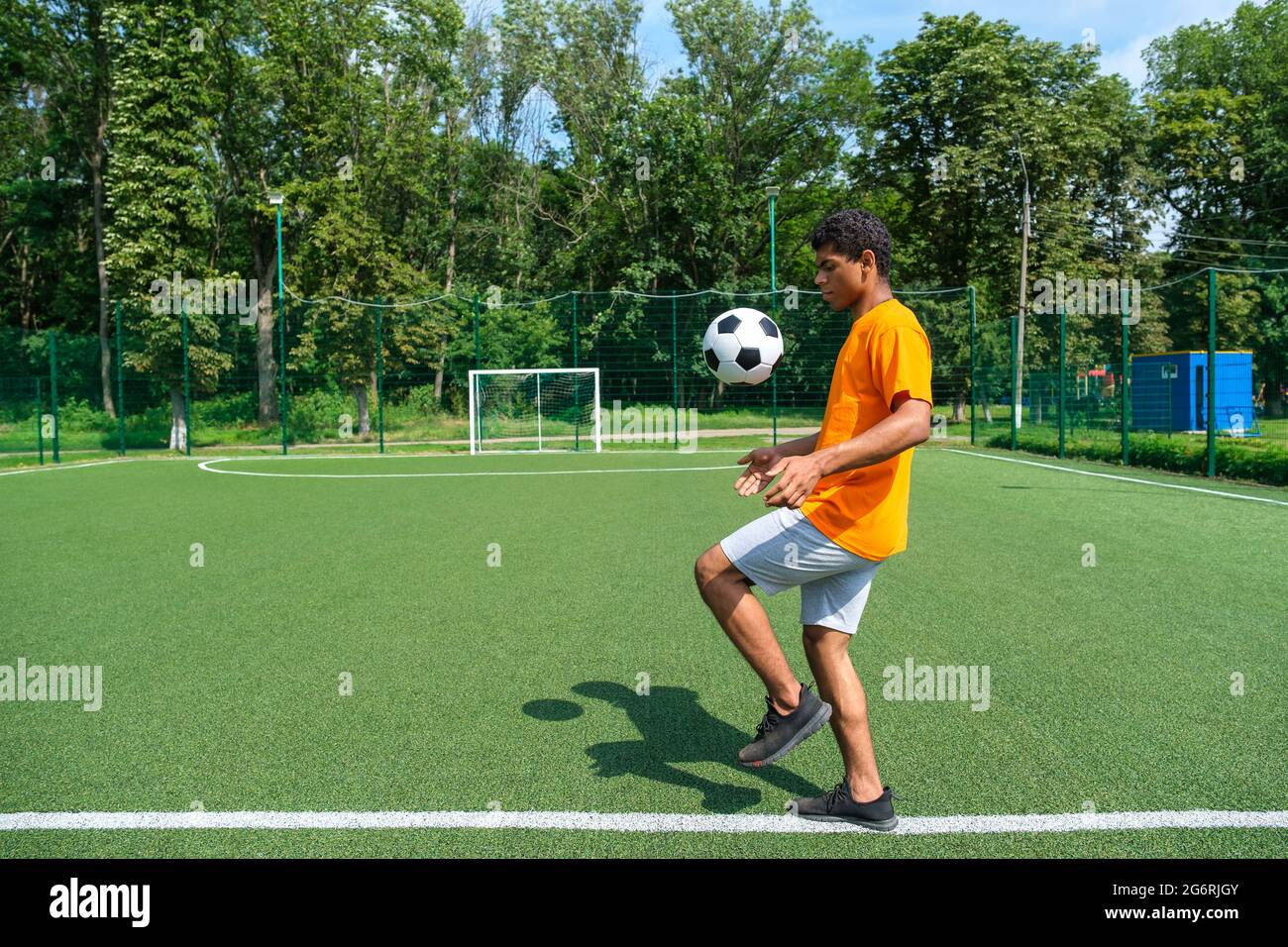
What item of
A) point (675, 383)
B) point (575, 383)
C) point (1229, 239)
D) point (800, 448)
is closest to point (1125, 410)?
point (675, 383)

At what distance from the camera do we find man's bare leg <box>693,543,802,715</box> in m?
3.35

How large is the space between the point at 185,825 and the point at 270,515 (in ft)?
29.3

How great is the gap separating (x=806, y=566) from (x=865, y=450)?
483mm

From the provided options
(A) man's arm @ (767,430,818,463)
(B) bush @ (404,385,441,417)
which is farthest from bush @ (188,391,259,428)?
(A) man's arm @ (767,430,818,463)

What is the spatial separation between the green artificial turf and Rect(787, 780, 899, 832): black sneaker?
67 mm

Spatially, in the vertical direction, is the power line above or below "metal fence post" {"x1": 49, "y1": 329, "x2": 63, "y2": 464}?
above

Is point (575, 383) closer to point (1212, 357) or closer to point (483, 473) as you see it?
point (483, 473)

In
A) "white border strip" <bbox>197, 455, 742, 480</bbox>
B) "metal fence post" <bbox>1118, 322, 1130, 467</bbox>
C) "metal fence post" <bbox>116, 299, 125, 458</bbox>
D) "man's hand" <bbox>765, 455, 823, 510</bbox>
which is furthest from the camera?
"metal fence post" <bbox>116, 299, 125, 458</bbox>

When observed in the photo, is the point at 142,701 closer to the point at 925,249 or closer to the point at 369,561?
the point at 369,561

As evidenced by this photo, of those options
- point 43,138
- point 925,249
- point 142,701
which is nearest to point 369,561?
point 142,701

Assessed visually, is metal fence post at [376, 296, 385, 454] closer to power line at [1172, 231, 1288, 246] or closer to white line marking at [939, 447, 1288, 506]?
white line marking at [939, 447, 1288, 506]

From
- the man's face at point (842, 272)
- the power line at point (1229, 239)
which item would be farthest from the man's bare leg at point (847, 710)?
the power line at point (1229, 239)

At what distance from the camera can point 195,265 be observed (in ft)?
87.8

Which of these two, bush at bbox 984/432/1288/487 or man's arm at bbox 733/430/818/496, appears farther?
bush at bbox 984/432/1288/487
